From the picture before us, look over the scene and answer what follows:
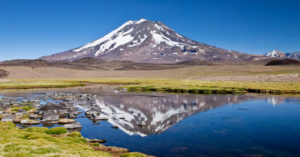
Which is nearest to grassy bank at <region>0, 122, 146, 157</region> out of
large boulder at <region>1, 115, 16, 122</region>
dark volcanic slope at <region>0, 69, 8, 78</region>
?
large boulder at <region>1, 115, 16, 122</region>

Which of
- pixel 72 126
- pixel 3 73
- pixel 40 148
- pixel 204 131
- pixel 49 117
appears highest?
pixel 3 73

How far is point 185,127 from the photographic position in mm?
18656

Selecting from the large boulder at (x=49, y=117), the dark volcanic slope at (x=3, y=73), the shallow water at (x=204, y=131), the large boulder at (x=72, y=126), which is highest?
the dark volcanic slope at (x=3, y=73)

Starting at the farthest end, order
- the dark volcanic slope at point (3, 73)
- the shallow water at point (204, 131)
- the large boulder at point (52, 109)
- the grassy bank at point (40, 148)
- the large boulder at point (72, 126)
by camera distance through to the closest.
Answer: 1. the dark volcanic slope at point (3, 73)
2. the large boulder at point (52, 109)
3. the large boulder at point (72, 126)
4. the shallow water at point (204, 131)
5. the grassy bank at point (40, 148)

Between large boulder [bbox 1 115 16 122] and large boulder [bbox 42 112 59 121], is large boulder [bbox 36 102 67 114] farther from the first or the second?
large boulder [bbox 1 115 16 122]

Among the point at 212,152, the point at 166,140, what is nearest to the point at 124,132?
the point at 166,140

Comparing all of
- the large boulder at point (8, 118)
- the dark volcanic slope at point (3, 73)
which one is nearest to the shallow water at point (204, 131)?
the large boulder at point (8, 118)

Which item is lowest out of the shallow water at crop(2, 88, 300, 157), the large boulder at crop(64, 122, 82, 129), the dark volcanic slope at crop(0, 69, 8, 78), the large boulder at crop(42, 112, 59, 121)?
the shallow water at crop(2, 88, 300, 157)

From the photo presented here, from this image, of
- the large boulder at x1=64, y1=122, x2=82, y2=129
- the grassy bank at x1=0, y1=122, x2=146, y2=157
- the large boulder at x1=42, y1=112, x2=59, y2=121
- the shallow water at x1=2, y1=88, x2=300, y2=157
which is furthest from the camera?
the large boulder at x1=42, y1=112, x2=59, y2=121

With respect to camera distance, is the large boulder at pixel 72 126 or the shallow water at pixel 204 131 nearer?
the shallow water at pixel 204 131

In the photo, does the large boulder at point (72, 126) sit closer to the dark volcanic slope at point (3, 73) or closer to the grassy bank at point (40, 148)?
the grassy bank at point (40, 148)

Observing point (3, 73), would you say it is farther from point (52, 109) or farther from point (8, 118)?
point (8, 118)

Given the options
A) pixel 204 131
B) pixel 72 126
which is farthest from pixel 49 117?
pixel 204 131

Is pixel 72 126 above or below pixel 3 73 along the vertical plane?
below
